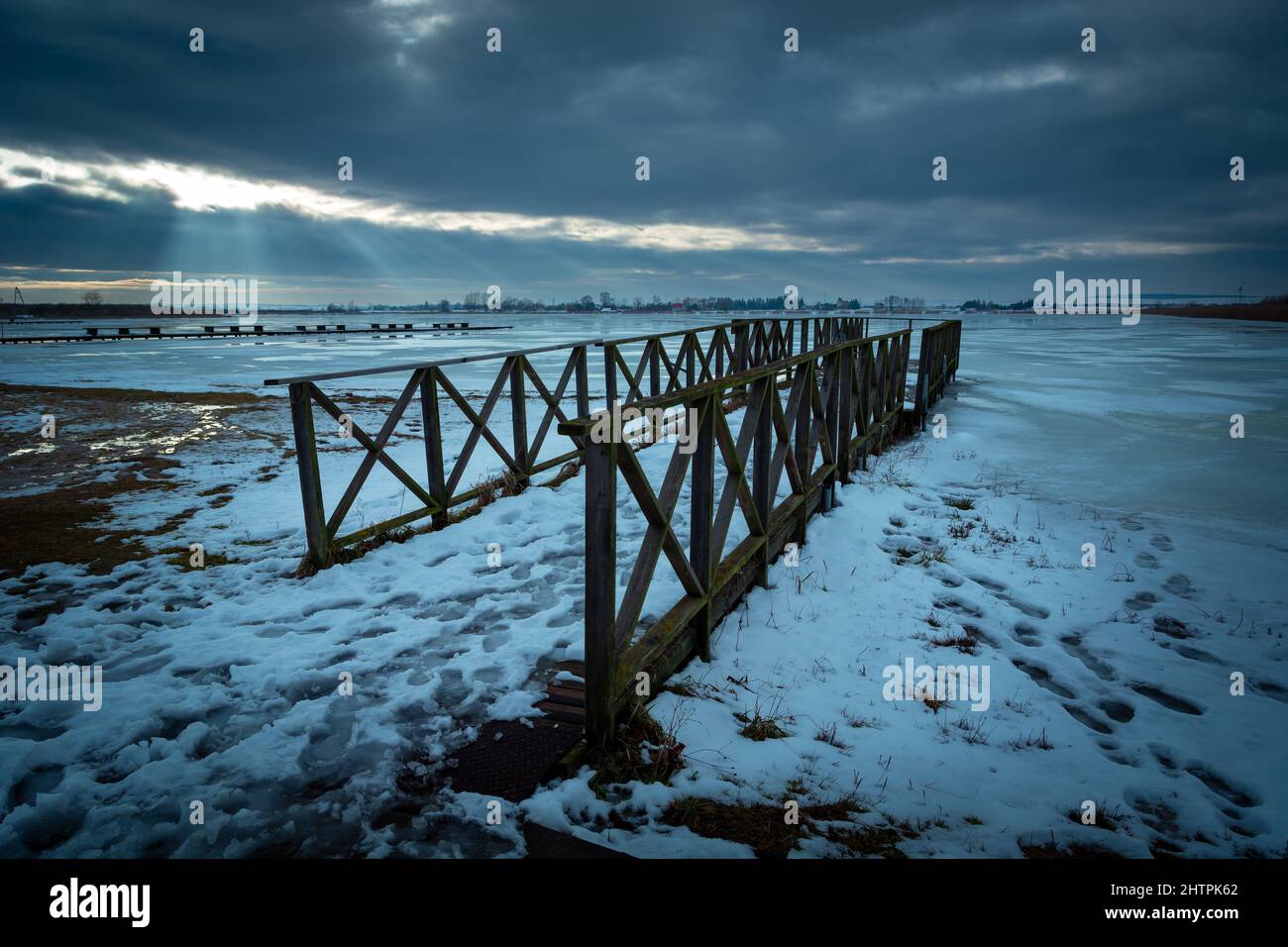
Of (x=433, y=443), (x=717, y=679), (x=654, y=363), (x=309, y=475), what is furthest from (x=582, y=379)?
(x=717, y=679)

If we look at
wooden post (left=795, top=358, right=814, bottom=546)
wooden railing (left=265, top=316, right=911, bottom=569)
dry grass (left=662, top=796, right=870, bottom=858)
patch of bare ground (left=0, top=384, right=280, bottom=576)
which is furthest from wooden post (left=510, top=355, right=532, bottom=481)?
dry grass (left=662, top=796, right=870, bottom=858)

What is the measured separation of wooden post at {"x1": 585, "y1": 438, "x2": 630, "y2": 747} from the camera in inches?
123

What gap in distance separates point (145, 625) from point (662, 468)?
586cm

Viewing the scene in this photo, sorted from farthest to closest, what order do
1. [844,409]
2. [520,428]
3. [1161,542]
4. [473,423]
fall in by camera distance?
[844,409] < [520,428] < [473,423] < [1161,542]

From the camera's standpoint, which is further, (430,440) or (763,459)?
(430,440)

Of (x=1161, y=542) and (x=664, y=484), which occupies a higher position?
(x=664, y=484)

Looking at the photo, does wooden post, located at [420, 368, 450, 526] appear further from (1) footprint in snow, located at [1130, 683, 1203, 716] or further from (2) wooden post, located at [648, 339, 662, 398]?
(1) footprint in snow, located at [1130, 683, 1203, 716]

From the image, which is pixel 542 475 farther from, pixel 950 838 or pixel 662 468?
pixel 950 838

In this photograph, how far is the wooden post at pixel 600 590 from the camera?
10.3ft

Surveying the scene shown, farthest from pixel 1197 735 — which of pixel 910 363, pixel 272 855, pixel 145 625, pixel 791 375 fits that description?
pixel 910 363

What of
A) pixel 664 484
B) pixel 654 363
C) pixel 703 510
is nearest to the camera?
pixel 664 484

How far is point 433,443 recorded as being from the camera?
673 cm

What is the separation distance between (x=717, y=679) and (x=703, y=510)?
43.3 inches

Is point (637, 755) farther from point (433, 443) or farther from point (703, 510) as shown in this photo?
point (433, 443)
